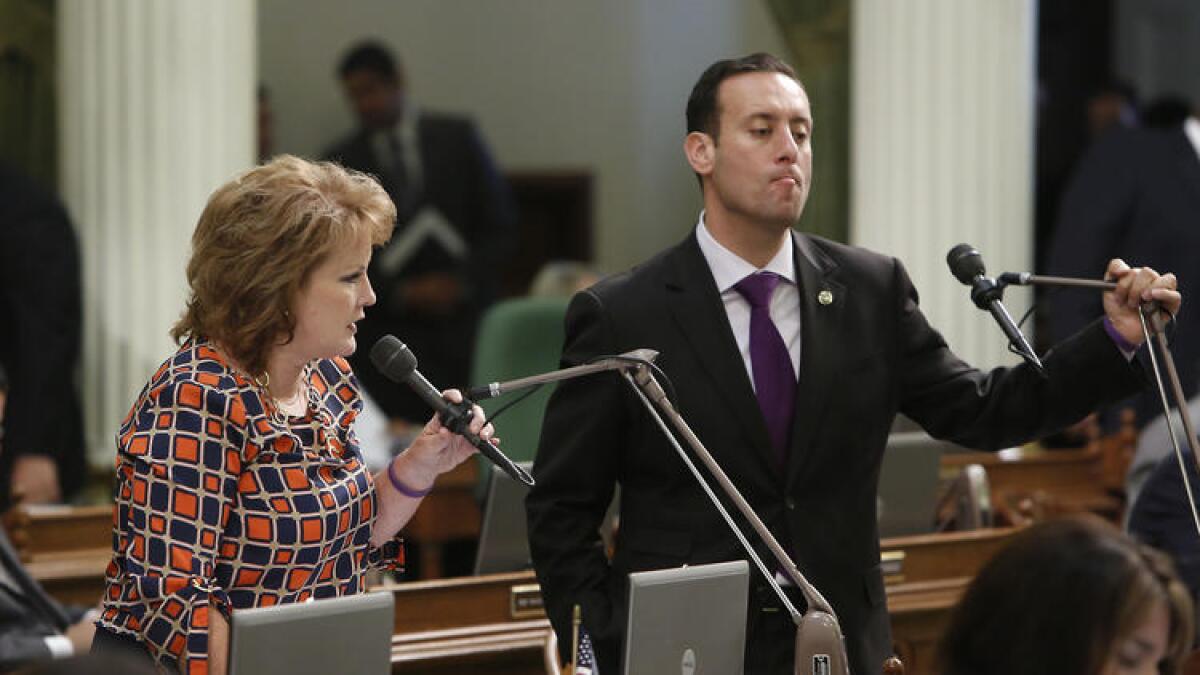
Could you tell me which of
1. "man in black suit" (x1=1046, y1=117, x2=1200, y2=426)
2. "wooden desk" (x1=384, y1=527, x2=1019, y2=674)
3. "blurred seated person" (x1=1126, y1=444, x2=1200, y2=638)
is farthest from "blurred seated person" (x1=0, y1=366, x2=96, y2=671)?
"man in black suit" (x1=1046, y1=117, x2=1200, y2=426)

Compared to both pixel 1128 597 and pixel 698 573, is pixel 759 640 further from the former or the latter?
pixel 1128 597

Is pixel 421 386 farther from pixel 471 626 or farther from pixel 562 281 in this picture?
pixel 562 281

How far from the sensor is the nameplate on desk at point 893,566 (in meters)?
3.71

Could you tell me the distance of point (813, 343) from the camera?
264 cm

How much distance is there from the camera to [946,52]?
5.75 meters

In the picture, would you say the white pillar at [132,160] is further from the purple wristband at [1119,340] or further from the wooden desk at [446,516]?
the purple wristband at [1119,340]

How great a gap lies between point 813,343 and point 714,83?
16.1 inches

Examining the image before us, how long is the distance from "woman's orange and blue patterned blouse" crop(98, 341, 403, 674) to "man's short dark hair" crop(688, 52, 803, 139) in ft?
2.46

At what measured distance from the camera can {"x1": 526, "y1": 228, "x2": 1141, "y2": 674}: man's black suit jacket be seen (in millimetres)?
2592

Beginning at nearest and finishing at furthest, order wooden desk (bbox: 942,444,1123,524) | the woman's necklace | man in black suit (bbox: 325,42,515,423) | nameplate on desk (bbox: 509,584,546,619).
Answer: the woman's necklace, nameplate on desk (bbox: 509,584,546,619), wooden desk (bbox: 942,444,1123,524), man in black suit (bbox: 325,42,515,423)

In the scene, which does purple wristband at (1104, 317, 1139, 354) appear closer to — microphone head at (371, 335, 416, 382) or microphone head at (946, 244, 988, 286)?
microphone head at (946, 244, 988, 286)

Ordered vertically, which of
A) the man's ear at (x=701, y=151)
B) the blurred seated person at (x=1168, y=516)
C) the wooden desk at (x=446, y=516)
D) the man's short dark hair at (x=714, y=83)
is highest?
the man's short dark hair at (x=714, y=83)

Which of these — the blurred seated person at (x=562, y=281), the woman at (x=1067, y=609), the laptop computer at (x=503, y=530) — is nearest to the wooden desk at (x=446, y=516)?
the blurred seated person at (x=562, y=281)

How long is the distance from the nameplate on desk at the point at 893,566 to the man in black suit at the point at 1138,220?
8.21ft
